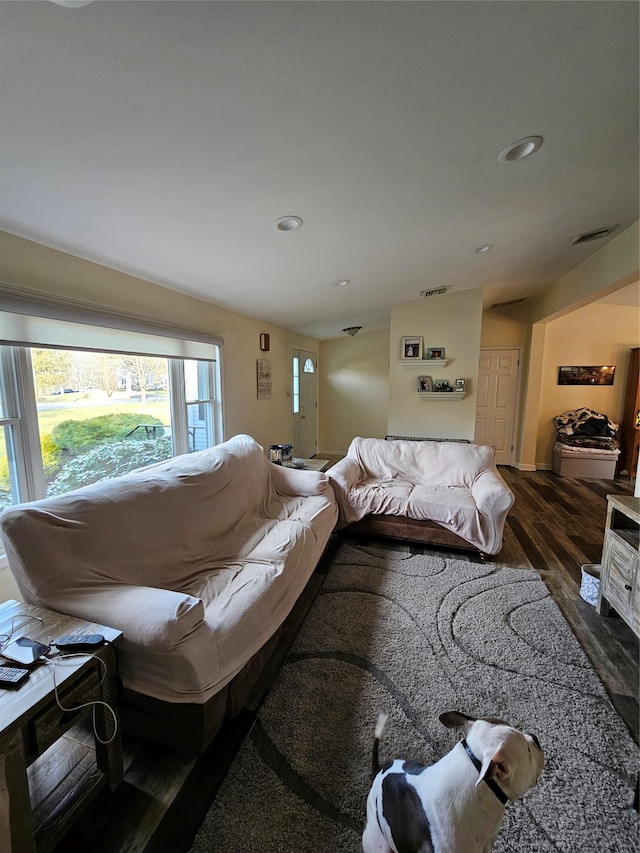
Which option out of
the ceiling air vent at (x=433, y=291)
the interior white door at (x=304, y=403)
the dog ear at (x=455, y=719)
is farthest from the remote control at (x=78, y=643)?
the interior white door at (x=304, y=403)

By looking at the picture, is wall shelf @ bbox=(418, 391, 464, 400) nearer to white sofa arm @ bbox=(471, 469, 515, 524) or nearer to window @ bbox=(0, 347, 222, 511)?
white sofa arm @ bbox=(471, 469, 515, 524)

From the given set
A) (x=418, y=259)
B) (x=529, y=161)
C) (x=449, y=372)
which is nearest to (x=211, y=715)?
(x=529, y=161)

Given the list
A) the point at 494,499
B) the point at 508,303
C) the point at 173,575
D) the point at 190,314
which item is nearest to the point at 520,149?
the point at 494,499

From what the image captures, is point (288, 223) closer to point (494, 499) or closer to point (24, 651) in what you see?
point (24, 651)

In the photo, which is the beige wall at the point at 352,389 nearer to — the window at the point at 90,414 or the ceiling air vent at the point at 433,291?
the ceiling air vent at the point at 433,291

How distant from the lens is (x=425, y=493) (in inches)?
119

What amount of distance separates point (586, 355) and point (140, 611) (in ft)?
21.1

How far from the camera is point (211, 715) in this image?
1279 millimetres

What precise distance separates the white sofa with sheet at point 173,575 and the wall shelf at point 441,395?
112 inches

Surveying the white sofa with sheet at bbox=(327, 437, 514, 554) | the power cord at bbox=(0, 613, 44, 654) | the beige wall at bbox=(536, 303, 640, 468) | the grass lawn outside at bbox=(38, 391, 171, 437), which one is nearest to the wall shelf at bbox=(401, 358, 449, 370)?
the white sofa with sheet at bbox=(327, 437, 514, 554)

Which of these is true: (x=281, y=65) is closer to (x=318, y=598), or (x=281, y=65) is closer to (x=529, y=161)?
(x=529, y=161)

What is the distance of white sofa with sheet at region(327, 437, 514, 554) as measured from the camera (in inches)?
106

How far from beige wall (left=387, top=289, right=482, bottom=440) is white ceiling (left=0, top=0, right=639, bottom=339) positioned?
2.04m

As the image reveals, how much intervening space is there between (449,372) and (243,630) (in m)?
4.09
